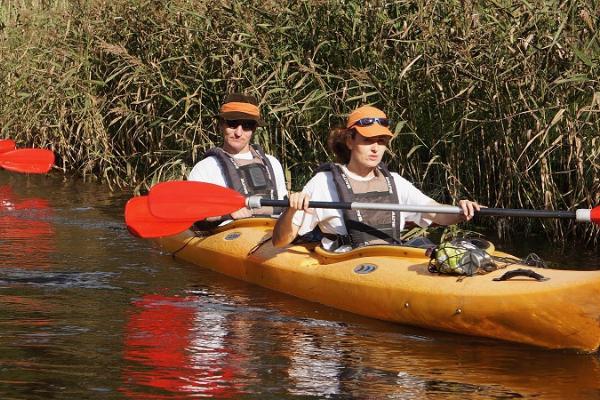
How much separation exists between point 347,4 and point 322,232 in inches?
88.2

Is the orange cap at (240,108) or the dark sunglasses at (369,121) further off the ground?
the orange cap at (240,108)

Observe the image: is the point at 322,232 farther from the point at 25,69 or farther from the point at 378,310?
the point at 25,69

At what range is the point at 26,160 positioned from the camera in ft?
31.7

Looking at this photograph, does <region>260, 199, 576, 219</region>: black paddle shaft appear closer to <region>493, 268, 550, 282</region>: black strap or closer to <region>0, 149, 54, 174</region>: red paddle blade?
<region>493, 268, 550, 282</region>: black strap

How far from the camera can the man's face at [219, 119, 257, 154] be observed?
7.75 m

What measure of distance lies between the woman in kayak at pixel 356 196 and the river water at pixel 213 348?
0.43m

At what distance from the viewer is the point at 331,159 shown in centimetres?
851

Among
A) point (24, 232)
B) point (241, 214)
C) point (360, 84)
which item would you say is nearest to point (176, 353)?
point (241, 214)

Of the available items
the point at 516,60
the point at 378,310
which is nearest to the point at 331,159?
the point at 516,60

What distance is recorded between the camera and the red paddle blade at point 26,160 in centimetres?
959

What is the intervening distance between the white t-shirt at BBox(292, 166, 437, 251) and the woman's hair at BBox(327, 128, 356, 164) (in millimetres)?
71

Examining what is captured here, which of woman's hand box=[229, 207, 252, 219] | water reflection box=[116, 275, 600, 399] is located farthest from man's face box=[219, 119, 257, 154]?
water reflection box=[116, 275, 600, 399]

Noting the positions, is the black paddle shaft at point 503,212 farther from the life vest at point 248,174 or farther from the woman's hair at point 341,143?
the life vest at point 248,174

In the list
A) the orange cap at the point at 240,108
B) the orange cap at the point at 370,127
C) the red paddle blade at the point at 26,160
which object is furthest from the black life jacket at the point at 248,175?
the red paddle blade at the point at 26,160
